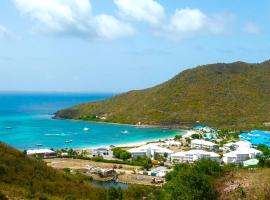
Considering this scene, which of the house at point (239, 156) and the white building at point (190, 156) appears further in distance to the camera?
the white building at point (190, 156)

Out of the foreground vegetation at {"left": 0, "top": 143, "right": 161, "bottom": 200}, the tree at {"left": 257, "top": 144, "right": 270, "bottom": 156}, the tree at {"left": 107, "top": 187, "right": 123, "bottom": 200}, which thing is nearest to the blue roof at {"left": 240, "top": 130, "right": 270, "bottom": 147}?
the tree at {"left": 257, "top": 144, "right": 270, "bottom": 156}

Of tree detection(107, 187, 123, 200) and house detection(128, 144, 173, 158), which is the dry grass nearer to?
tree detection(107, 187, 123, 200)

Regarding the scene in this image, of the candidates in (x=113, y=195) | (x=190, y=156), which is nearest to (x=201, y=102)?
(x=190, y=156)

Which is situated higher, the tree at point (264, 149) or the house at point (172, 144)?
the house at point (172, 144)

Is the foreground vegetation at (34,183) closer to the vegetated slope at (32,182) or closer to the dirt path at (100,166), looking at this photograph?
the vegetated slope at (32,182)

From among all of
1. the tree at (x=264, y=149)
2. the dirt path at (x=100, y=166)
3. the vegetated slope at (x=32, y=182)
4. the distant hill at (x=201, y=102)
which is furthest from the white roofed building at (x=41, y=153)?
the distant hill at (x=201, y=102)

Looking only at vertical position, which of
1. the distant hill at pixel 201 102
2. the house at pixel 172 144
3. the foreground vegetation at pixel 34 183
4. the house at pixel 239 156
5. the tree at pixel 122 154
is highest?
the distant hill at pixel 201 102
